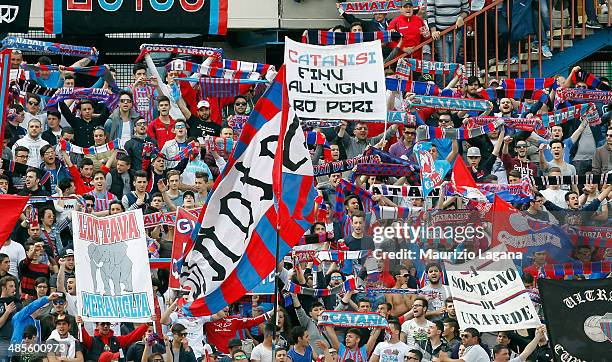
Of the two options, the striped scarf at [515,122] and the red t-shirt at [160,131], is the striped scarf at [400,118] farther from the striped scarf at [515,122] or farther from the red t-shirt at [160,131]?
the red t-shirt at [160,131]

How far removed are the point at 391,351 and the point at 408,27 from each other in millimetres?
9483

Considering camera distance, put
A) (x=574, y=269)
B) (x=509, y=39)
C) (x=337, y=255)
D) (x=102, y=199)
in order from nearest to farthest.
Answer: (x=574, y=269), (x=337, y=255), (x=102, y=199), (x=509, y=39)

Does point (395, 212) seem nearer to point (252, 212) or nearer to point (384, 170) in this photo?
point (384, 170)

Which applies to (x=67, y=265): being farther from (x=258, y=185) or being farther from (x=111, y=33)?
(x=111, y=33)

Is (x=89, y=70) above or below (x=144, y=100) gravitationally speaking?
above

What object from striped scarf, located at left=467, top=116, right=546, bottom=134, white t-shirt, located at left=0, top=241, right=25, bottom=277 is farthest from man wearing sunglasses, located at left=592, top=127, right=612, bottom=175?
white t-shirt, located at left=0, top=241, right=25, bottom=277

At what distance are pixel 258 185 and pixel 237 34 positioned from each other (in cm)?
1443

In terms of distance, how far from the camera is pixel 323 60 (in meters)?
26.8

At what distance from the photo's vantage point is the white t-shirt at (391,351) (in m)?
21.6

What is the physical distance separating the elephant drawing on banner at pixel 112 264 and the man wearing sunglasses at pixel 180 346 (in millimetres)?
675

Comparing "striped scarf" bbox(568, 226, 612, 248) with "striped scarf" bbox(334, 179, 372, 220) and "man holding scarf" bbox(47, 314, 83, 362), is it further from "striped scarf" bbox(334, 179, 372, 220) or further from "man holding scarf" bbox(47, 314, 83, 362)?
"man holding scarf" bbox(47, 314, 83, 362)

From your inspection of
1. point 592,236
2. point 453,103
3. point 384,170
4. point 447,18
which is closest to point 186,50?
point 453,103

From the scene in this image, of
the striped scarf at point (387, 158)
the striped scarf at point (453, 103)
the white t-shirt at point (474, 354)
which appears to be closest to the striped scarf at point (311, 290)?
the white t-shirt at point (474, 354)

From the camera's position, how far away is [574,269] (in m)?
20.5
